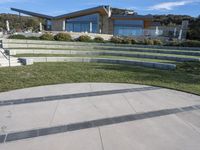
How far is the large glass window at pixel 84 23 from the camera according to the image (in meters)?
32.7

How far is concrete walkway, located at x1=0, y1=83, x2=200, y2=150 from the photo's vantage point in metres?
2.92

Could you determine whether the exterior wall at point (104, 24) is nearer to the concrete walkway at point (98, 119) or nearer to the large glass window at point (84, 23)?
the large glass window at point (84, 23)

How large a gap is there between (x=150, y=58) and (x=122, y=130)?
893 centimetres

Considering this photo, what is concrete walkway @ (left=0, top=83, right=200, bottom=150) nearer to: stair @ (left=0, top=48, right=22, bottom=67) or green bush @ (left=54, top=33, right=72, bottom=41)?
stair @ (left=0, top=48, right=22, bottom=67)

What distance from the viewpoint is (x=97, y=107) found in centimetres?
434

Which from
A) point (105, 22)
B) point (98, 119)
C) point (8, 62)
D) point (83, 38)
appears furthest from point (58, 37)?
point (105, 22)

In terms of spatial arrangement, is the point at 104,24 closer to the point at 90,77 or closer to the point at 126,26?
the point at 126,26

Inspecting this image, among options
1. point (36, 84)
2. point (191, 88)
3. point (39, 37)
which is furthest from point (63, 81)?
point (39, 37)

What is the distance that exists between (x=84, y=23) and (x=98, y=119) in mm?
31509

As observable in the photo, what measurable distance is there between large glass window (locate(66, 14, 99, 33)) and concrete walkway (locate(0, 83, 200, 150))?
28.4 meters

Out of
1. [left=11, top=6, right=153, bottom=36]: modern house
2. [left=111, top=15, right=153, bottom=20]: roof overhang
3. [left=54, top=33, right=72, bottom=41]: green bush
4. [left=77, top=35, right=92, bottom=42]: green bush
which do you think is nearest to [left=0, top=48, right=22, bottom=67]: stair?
[left=54, top=33, right=72, bottom=41]: green bush

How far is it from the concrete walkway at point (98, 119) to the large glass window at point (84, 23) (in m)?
28.4

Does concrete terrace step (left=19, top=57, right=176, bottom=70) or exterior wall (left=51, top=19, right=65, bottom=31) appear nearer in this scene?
concrete terrace step (left=19, top=57, right=176, bottom=70)

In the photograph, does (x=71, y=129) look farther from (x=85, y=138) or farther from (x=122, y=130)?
(x=122, y=130)
